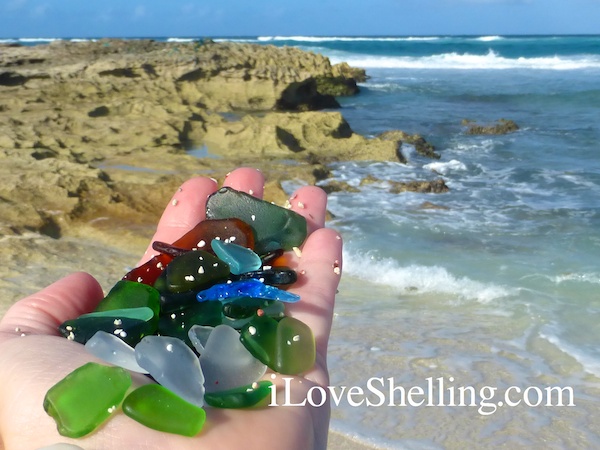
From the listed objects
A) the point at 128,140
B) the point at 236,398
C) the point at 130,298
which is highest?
the point at 130,298

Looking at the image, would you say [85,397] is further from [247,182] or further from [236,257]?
[247,182]

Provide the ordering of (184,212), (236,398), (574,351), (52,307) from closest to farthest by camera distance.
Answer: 1. (236,398)
2. (52,307)
3. (184,212)
4. (574,351)

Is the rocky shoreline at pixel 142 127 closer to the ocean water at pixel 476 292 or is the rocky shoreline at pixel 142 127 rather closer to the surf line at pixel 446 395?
the ocean water at pixel 476 292

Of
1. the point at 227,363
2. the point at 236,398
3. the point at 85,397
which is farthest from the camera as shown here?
the point at 227,363

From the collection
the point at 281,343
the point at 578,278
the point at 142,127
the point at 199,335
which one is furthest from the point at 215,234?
the point at 142,127

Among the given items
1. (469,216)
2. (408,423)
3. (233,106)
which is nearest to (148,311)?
(408,423)

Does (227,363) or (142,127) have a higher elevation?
(227,363)

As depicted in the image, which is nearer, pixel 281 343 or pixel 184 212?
pixel 281 343
